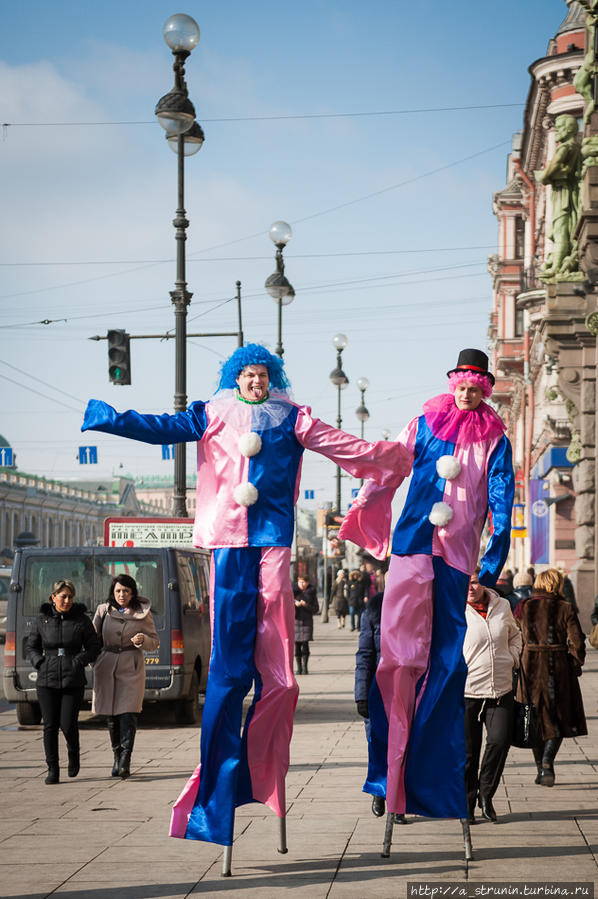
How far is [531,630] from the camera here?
10227 mm

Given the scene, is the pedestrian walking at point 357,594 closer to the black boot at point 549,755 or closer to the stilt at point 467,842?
the black boot at point 549,755

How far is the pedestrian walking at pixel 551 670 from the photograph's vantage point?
32.5ft

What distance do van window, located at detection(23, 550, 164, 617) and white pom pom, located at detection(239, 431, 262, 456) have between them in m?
7.70

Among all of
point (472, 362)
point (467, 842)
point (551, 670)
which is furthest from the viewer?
point (551, 670)

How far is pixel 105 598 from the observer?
48.1 feet

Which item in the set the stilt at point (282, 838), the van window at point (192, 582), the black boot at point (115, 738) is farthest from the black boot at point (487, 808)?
the van window at point (192, 582)

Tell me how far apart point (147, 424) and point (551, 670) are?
4386 mm

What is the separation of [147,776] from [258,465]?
4.30m

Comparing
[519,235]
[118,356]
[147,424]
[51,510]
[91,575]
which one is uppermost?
[519,235]

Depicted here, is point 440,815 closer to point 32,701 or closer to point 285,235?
point 32,701

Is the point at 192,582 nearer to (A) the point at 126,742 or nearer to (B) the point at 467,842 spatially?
(A) the point at 126,742

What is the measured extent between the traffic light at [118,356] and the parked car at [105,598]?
4.85 m

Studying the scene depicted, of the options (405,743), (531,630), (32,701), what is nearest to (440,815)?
(405,743)

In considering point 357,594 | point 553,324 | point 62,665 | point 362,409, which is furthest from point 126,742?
point 362,409
